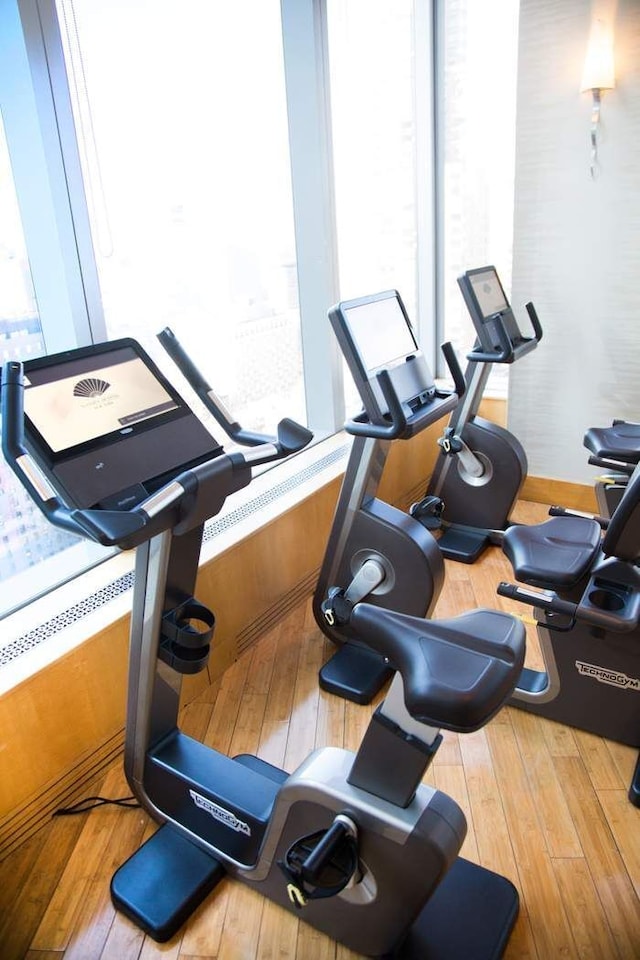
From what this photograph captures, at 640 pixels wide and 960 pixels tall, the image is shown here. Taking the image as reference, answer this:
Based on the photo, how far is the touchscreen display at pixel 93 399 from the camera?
1.52 meters

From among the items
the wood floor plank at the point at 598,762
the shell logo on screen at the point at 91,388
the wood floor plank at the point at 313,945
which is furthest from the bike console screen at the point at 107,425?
the wood floor plank at the point at 598,762

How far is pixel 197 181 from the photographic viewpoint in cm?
292

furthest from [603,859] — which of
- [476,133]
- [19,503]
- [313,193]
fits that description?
[476,133]

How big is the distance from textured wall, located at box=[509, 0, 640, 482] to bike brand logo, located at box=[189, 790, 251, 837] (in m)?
3.02

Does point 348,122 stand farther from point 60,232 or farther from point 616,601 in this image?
point 616,601

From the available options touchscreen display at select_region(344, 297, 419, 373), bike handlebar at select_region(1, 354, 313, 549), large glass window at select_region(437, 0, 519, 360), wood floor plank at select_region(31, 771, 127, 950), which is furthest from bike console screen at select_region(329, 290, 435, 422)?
large glass window at select_region(437, 0, 519, 360)

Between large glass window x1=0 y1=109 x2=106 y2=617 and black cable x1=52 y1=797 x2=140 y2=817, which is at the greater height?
large glass window x1=0 y1=109 x2=106 y2=617

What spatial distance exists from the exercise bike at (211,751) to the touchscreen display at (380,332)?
745mm

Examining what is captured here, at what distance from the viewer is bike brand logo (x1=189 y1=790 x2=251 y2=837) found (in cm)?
174

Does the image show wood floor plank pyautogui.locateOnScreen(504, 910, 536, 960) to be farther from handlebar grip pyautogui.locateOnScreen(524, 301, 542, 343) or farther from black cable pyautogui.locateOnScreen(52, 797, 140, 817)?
handlebar grip pyautogui.locateOnScreen(524, 301, 542, 343)

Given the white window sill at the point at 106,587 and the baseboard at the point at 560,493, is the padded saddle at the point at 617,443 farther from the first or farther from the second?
the white window sill at the point at 106,587

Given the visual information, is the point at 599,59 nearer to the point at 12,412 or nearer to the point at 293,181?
the point at 293,181

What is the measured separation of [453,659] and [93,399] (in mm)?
1032

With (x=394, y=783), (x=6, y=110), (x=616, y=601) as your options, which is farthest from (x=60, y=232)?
(x=616, y=601)
